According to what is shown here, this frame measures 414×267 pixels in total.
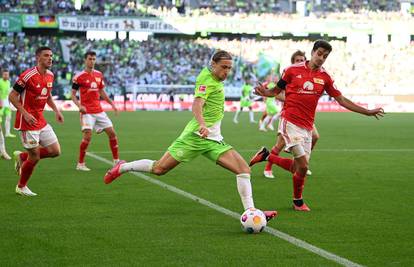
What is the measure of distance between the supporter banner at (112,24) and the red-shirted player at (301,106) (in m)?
50.8

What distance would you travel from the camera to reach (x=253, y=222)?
8938 millimetres

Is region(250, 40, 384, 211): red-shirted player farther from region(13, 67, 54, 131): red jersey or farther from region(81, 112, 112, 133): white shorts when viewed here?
region(81, 112, 112, 133): white shorts

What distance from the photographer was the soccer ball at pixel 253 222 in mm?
8945

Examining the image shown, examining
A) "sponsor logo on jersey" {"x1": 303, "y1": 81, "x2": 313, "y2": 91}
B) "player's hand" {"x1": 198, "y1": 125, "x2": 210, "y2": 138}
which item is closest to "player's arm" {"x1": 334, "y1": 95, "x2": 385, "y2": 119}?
"sponsor logo on jersey" {"x1": 303, "y1": 81, "x2": 313, "y2": 91}

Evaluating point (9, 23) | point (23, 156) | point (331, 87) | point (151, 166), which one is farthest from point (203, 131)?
point (9, 23)

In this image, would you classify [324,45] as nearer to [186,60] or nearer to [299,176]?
[299,176]

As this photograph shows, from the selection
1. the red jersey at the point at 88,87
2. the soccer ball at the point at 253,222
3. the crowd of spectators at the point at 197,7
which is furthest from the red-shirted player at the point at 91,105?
the crowd of spectators at the point at 197,7

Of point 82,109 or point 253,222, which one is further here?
point 82,109

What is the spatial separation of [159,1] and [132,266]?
6049 cm

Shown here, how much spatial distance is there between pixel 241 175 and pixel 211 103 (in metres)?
0.97

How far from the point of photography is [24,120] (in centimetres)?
1202

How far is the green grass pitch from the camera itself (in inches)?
305

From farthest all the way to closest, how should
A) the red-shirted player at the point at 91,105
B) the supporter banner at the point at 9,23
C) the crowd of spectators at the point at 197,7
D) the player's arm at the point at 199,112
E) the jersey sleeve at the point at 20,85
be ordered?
the crowd of spectators at the point at 197,7, the supporter banner at the point at 9,23, the red-shirted player at the point at 91,105, the jersey sleeve at the point at 20,85, the player's arm at the point at 199,112

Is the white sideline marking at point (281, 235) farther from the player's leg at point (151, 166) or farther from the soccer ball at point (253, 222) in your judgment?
the player's leg at point (151, 166)
